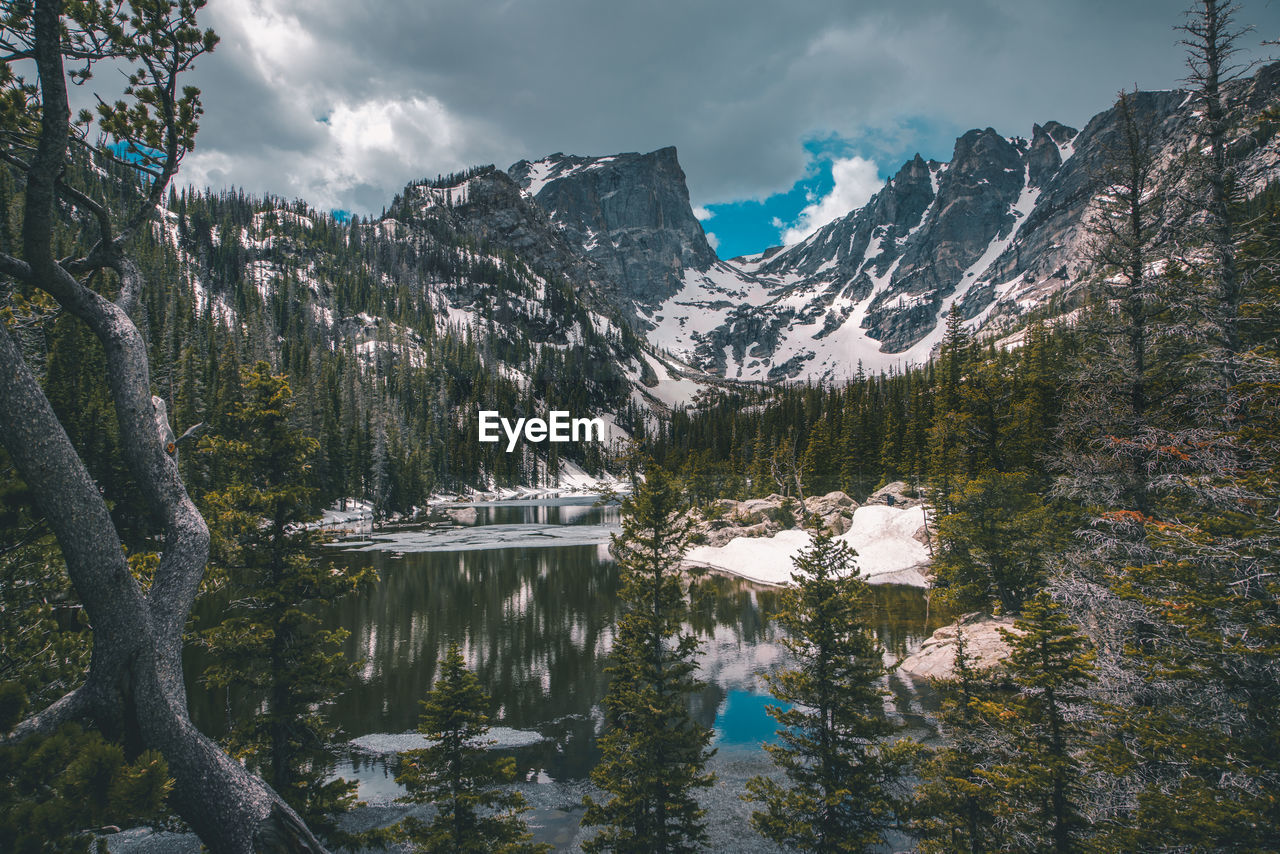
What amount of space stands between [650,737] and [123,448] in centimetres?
1011

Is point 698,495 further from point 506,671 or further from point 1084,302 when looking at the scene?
point 1084,302

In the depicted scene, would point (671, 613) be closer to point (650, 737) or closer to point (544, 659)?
point (650, 737)

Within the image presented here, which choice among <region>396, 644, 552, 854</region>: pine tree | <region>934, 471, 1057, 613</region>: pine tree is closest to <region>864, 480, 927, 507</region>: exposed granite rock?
<region>934, 471, 1057, 613</region>: pine tree

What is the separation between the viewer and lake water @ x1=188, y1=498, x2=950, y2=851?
16.6m

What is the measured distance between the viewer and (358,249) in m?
187

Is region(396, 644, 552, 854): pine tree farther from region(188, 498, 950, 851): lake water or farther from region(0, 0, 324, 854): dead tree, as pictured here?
region(0, 0, 324, 854): dead tree

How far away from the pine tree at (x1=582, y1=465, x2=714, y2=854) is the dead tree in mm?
7198

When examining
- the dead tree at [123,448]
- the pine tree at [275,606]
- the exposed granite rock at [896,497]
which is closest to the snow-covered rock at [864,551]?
the exposed granite rock at [896,497]

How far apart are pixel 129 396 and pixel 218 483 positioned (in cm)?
5068

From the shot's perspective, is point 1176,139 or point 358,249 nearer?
point 1176,139

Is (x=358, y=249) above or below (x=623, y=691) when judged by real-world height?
above

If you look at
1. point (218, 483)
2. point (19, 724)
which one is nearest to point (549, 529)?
point (218, 483)

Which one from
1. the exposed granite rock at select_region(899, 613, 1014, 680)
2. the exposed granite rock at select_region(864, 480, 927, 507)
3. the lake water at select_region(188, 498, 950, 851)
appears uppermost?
the exposed granite rock at select_region(864, 480, 927, 507)

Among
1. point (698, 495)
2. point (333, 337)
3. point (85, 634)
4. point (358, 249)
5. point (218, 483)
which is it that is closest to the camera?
point (85, 634)
